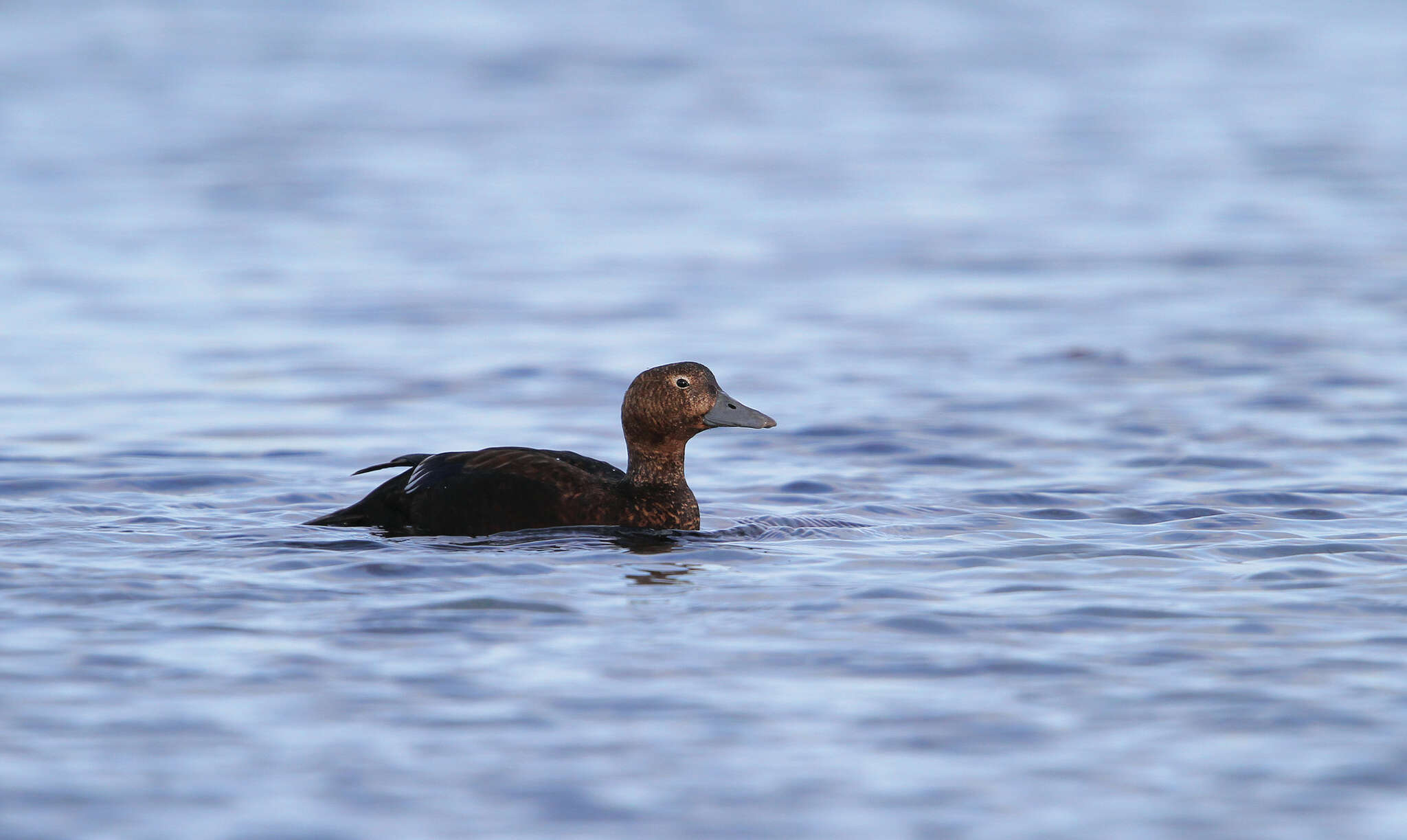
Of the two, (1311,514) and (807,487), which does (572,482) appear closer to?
(807,487)

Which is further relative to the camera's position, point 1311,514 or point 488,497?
point 1311,514

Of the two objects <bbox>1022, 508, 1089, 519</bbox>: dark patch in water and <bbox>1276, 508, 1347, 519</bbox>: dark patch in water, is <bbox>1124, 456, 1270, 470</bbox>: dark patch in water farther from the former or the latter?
<bbox>1022, 508, 1089, 519</bbox>: dark patch in water

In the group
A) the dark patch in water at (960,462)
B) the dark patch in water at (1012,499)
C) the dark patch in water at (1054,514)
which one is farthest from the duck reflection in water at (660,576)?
the dark patch in water at (960,462)

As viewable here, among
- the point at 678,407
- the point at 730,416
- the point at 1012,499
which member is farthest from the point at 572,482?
the point at 1012,499

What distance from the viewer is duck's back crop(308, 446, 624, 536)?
986 centimetres

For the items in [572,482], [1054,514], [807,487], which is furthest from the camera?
[807,487]

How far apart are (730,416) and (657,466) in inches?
19.0

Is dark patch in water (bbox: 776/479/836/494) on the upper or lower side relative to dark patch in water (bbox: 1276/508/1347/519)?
upper

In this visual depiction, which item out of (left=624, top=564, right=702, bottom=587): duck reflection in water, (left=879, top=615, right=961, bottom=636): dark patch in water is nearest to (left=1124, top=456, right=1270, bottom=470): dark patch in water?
(left=624, top=564, right=702, bottom=587): duck reflection in water

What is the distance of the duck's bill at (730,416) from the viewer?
34.4 ft

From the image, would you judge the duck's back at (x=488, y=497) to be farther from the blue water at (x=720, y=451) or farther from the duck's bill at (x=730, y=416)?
the duck's bill at (x=730, y=416)

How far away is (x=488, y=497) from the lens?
32.4ft

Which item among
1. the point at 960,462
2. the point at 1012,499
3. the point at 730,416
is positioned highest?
the point at 730,416

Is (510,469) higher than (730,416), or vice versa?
(730,416)
